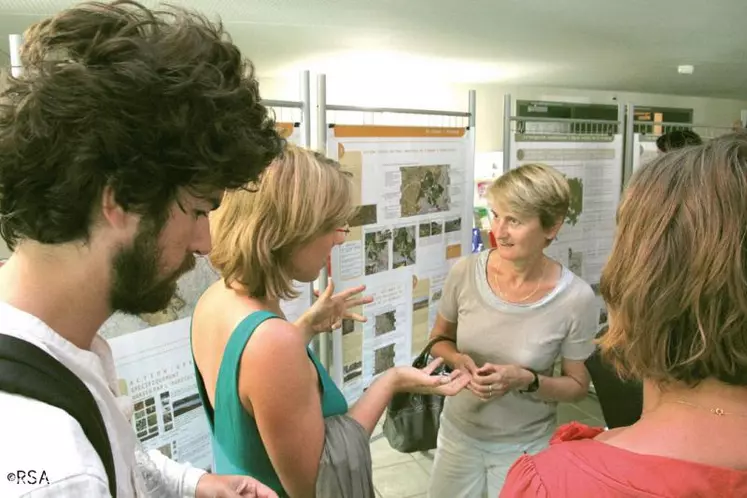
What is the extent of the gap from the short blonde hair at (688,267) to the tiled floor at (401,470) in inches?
86.5

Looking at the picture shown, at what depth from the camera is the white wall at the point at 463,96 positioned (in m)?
5.65

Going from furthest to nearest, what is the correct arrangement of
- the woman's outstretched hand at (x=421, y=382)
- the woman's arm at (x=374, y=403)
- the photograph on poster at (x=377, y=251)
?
the photograph on poster at (x=377, y=251) → the woman's outstretched hand at (x=421, y=382) → the woman's arm at (x=374, y=403)

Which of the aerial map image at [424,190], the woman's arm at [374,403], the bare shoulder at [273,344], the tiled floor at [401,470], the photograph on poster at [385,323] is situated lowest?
the tiled floor at [401,470]

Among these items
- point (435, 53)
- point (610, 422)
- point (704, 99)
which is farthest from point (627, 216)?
point (704, 99)

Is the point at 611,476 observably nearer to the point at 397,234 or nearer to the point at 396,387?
the point at 396,387

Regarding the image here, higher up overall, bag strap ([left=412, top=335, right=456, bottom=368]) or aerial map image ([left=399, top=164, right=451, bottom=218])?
aerial map image ([left=399, top=164, right=451, bottom=218])

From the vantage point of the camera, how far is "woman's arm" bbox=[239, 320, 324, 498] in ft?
3.33

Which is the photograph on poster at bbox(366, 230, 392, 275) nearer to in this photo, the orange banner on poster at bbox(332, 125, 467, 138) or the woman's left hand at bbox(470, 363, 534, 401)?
the orange banner on poster at bbox(332, 125, 467, 138)

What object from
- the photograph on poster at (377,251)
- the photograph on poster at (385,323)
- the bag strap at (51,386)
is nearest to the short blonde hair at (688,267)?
the bag strap at (51,386)

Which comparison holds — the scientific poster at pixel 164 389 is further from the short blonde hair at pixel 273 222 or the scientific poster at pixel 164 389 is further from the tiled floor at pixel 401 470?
the tiled floor at pixel 401 470

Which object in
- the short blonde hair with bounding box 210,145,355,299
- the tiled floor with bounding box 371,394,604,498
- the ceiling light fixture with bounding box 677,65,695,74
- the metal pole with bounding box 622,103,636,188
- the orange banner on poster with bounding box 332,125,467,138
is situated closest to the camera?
the short blonde hair with bounding box 210,145,355,299

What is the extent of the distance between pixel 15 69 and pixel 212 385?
67 cm

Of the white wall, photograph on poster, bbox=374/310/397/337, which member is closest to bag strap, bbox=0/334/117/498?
photograph on poster, bbox=374/310/397/337

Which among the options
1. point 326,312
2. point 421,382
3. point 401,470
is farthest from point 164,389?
point 401,470
